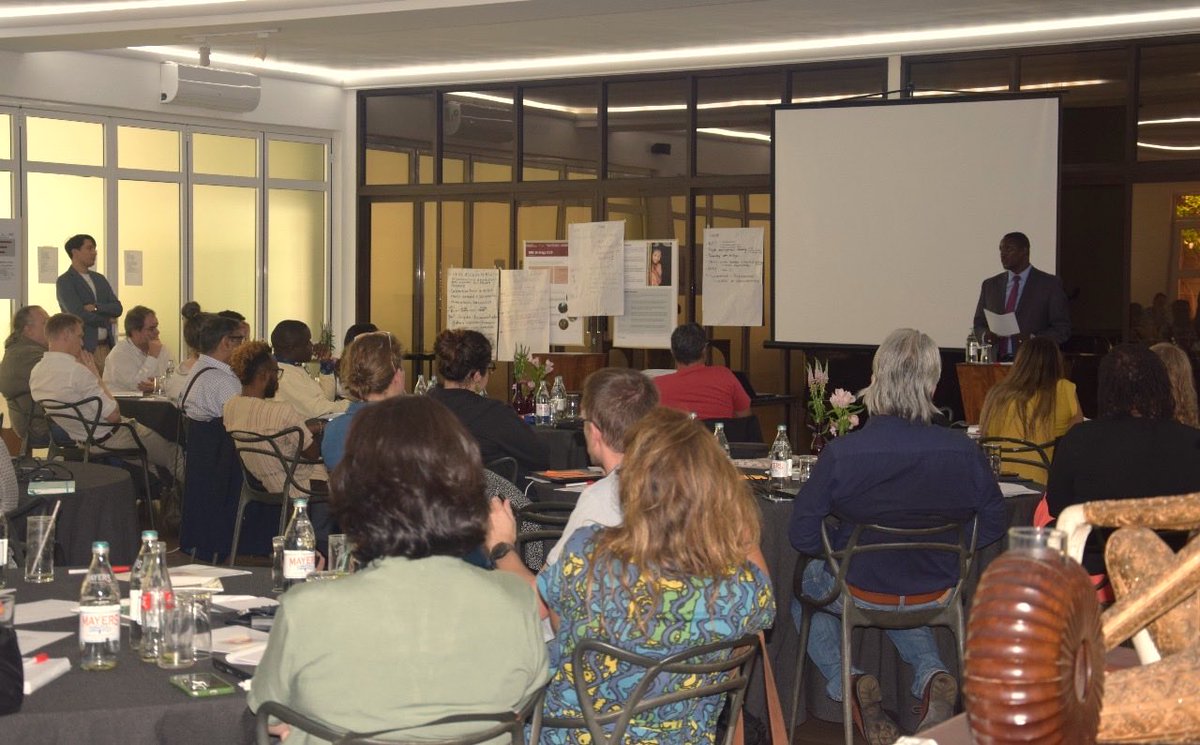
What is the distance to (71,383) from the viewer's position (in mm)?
7875

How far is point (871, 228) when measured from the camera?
9.88 metres

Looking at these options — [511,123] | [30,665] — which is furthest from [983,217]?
[30,665]

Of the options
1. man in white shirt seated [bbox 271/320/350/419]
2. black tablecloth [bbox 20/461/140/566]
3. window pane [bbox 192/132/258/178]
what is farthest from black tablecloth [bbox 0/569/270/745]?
window pane [bbox 192/132/258/178]

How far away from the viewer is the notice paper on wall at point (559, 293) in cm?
1180

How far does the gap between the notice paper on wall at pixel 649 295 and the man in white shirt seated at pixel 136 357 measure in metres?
3.84

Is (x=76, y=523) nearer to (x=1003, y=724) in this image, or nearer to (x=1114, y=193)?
(x=1003, y=724)

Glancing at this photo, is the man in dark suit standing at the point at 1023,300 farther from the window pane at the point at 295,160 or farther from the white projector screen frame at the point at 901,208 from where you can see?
the window pane at the point at 295,160

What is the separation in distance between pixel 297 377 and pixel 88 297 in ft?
12.3

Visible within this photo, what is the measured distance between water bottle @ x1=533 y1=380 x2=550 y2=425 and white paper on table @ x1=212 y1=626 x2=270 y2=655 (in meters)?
5.01

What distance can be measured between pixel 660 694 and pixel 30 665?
117cm

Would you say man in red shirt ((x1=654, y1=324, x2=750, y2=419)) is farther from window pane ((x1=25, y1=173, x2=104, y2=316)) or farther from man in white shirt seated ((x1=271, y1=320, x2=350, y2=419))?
window pane ((x1=25, y1=173, x2=104, y2=316))

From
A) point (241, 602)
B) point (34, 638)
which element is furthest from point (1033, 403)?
point (34, 638)

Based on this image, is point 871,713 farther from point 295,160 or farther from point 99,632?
point 295,160

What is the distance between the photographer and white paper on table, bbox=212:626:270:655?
2621 mm
